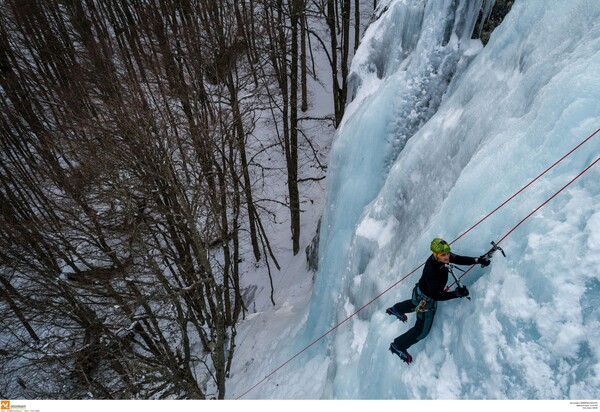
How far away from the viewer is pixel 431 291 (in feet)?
12.0

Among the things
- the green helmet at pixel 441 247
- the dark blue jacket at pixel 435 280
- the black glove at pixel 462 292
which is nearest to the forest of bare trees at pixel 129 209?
the dark blue jacket at pixel 435 280

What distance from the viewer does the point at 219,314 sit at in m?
7.51

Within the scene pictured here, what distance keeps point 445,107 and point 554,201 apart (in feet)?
9.03

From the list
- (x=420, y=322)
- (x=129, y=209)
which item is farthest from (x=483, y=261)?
(x=129, y=209)

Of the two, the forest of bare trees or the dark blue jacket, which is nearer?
the dark blue jacket

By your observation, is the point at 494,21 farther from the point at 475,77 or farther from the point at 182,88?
the point at 182,88

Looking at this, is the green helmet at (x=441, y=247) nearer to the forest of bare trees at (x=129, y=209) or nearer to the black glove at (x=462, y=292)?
the black glove at (x=462, y=292)

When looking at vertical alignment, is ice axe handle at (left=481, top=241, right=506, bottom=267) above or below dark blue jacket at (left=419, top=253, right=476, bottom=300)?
above

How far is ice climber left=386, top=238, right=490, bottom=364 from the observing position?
11.4ft

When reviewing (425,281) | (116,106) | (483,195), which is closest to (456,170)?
(483,195)

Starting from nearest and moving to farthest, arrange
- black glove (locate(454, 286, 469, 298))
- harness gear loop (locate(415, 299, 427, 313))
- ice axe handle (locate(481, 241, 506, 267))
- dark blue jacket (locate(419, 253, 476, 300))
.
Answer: ice axe handle (locate(481, 241, 506, 267)) < black glove (locate(454, 286, 469, 298)) < dark blue jacket (locate(419, 253, 476, 300)) < harness gear loop (locate(415, 299, 427, 313))

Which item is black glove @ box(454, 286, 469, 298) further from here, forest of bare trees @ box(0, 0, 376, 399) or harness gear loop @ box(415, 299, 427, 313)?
forest of bare trees @ box(0, 0, 376, 399)

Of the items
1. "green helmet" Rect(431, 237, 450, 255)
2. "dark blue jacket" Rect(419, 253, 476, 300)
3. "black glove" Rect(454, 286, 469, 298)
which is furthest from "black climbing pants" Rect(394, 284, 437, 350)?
"green helmet" Rect(431, 237, 450, 255)

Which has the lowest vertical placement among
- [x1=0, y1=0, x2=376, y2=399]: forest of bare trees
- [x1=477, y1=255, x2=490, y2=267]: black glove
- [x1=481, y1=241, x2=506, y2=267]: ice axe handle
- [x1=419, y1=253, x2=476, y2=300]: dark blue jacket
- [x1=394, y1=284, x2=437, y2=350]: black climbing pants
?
[x1=0, y1=0, x2=376, y2=399]: forest of bare trees
